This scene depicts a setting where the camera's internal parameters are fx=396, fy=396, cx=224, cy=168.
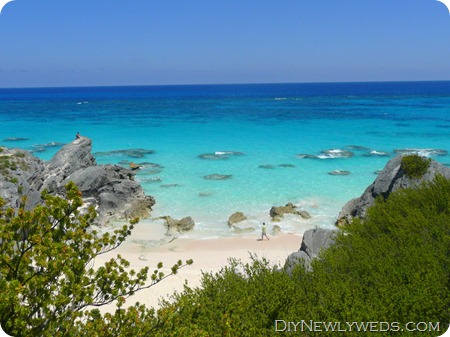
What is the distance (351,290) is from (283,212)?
1847 centimetres

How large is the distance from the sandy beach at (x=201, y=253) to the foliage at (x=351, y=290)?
6.20 metres

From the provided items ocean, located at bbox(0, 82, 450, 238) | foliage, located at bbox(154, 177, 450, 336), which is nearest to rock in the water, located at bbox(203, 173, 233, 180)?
ocean, located at bbox(0, 82, 450, 238)

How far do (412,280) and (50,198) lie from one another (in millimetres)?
10237

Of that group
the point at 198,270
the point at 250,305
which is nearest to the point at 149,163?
the point at 198,270

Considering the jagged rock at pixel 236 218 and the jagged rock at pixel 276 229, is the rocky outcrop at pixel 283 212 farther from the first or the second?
the jagged rock at pixel 236 218

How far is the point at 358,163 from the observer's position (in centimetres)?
4634

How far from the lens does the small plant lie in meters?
24.3

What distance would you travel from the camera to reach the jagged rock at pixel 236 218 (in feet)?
95.9

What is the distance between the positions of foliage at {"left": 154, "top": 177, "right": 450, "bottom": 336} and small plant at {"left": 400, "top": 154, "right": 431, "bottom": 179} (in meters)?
8.07

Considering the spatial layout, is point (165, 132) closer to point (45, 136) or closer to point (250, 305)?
point (45, 136)

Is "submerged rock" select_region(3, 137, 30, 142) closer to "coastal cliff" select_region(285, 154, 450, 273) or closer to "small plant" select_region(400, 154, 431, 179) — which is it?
"coastal cliff" select_region(285, 154, 450, 273)

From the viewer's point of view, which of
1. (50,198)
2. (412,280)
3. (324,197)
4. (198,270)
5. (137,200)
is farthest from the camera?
(324,197)

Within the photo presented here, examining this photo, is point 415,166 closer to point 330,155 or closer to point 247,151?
Answer: point 330,155

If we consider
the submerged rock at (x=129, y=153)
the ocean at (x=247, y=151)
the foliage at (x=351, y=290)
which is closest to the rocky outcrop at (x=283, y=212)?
the ocean at (x=247, y=151)
